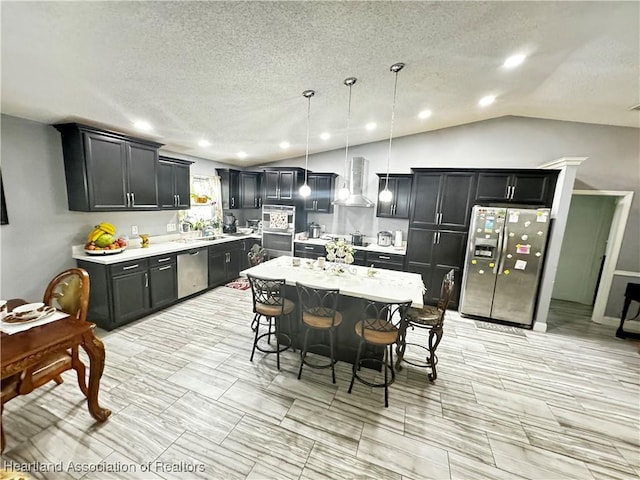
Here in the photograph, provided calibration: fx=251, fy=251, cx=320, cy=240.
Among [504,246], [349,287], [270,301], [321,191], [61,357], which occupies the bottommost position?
[61,357]

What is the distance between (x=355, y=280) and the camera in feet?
9.25

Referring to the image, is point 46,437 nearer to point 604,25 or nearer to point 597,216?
point 604,25

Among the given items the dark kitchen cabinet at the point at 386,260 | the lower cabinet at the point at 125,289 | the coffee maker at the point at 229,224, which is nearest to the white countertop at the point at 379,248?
the dark kitchen cabinet at the point at 386,260

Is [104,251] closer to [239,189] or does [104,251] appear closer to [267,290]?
[267,290]

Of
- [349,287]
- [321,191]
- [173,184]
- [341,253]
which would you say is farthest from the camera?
[321,191]

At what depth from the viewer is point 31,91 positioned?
2230 mm

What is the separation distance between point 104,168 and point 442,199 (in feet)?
16.1

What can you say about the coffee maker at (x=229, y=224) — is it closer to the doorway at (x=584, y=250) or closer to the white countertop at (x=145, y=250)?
the white countertop at (x=145, y=250)

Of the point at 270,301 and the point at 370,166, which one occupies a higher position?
the point at 370,166

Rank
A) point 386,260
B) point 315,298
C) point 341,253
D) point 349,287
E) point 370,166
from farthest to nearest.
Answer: point 370,166 → point 386,260 → point 341,253 → point 315,298 → point 349,287

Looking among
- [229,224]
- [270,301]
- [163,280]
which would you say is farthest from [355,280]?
[229,224]

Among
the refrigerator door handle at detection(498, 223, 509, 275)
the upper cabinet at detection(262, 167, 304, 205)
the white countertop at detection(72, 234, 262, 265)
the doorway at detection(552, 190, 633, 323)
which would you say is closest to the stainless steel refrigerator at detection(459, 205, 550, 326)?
the refrigerator door handle at detection(498, 223, 509, 275)

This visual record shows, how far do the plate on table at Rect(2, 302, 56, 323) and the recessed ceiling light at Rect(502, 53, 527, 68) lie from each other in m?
4.51

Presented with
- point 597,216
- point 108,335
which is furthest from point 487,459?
point 597,216
